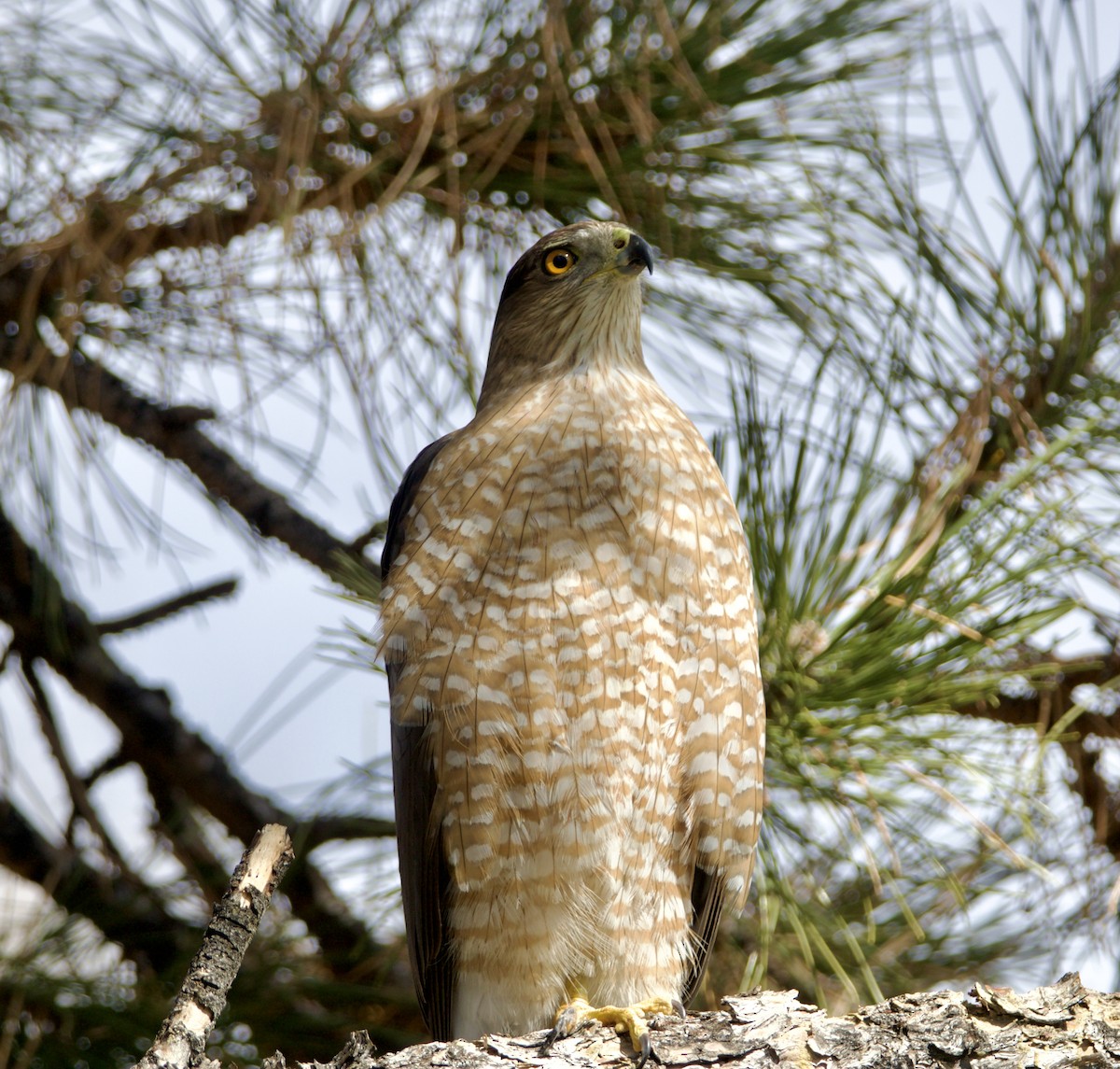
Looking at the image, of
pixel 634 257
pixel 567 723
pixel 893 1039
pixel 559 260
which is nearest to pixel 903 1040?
pixel 893 1039

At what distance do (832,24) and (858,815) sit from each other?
7.38 ft

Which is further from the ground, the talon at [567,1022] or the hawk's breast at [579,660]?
the hawk's breast at [579,660]

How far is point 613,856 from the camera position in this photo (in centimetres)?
296

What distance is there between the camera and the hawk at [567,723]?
293 centimetres

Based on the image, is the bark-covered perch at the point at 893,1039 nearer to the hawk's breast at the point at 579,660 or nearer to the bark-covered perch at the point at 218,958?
the bark-covered perch at the point at 218,958

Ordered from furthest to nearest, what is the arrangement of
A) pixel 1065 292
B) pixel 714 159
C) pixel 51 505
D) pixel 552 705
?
pixel 51 505 < pixel 714 159 < pixel 1065 292 < pixel 552 705

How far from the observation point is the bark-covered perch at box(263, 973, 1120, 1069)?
83.0 inches

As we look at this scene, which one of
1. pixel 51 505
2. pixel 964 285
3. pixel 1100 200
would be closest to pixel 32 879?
pixel 51 505

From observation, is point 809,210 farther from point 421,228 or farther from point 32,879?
point 32,879

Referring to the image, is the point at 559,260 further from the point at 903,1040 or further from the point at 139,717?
the point at 903,1040

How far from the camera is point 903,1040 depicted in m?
2.15

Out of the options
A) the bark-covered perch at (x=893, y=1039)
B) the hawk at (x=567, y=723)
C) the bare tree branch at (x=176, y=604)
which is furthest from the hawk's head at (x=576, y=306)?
the bark-covered perch at (x=893, y=1039)

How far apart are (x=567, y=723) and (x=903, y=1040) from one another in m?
1.02

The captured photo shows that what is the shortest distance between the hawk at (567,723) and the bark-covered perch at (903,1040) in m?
0.56
